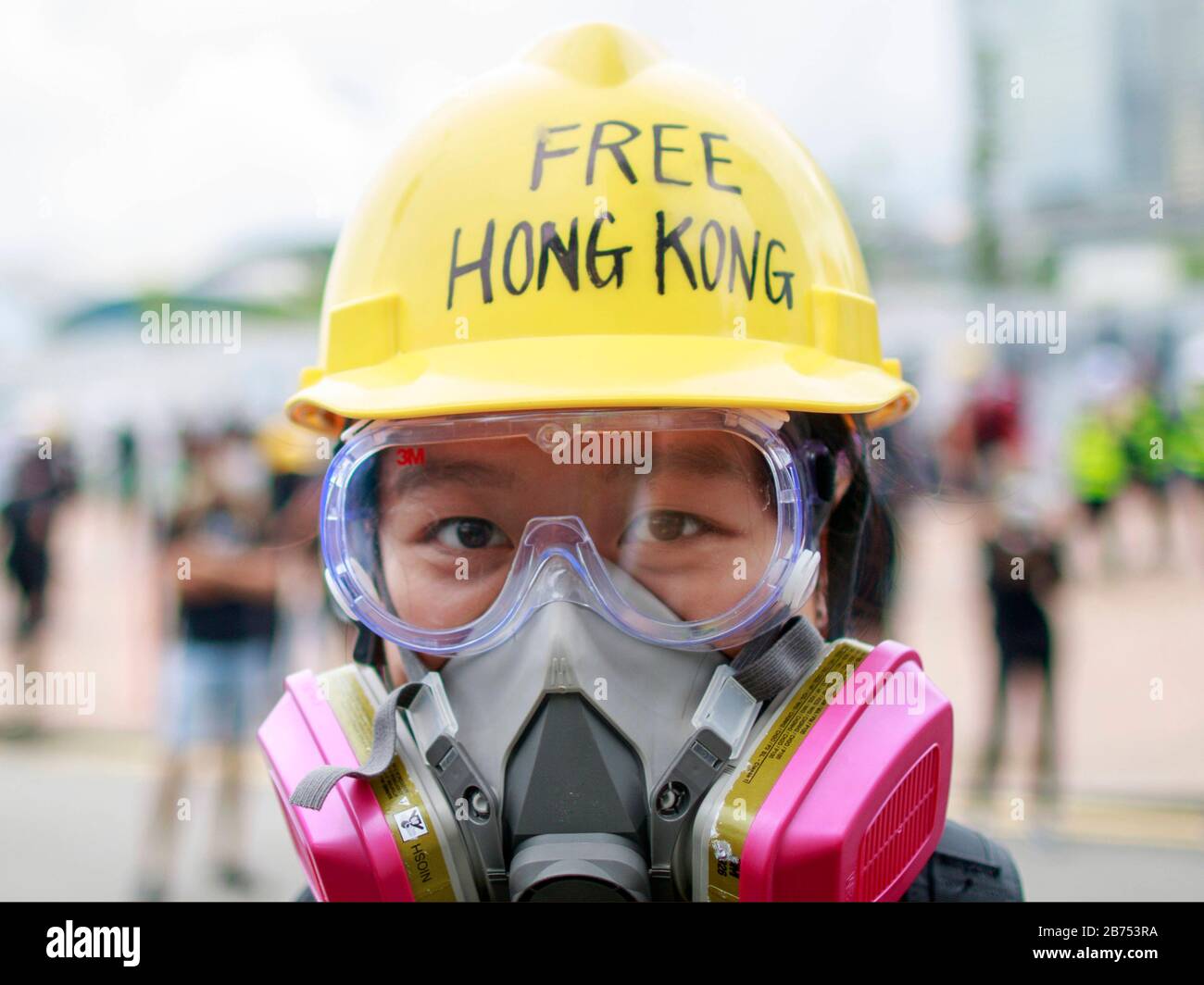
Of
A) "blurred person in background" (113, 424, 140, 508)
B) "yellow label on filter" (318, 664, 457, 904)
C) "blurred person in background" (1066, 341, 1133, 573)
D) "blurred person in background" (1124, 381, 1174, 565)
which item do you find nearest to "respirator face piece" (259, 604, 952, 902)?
"yellow label on filter" (318, 664, 457, 904)

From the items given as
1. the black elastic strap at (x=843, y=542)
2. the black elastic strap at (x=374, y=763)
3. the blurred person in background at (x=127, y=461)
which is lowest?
the black elastic strap at (x=374, y=763)

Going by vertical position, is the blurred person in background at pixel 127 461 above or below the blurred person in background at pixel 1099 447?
above

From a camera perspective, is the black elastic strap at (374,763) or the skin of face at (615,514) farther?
the skin of face at (615,514)

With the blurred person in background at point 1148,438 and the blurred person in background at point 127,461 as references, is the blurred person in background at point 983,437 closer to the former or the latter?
the blurred person in background at point 1148,438

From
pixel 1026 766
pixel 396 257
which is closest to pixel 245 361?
pixel 1026 766

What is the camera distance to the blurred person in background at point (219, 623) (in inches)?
185

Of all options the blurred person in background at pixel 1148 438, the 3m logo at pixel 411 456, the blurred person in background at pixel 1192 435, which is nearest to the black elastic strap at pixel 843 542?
the 3m logo at pixel 411 456

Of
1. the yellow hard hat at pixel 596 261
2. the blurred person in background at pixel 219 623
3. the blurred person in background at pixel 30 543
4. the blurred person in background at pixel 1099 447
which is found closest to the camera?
the yellow hard hat at pixel 596 261

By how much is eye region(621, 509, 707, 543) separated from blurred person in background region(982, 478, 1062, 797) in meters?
3.69

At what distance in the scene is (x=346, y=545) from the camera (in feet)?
5.63

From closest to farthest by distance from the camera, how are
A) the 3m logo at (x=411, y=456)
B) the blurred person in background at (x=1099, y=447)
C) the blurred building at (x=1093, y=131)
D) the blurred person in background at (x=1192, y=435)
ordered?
the 3m logo at (x=411, y=456), the blurred person in background at (x=1192, y=435), the blurred person in background at (x=1099, y=447), the blurred building at (x=1093, y=131)

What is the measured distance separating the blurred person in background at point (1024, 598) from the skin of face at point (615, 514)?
3673mm

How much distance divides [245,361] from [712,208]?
9014 mm
